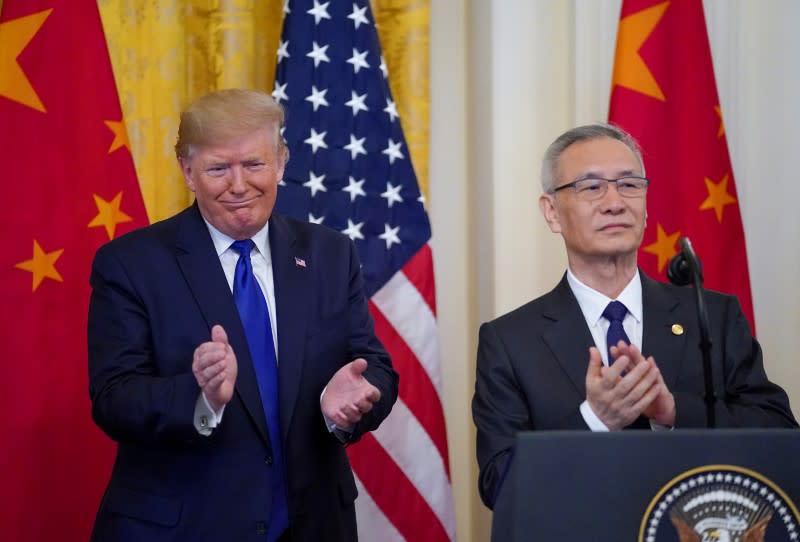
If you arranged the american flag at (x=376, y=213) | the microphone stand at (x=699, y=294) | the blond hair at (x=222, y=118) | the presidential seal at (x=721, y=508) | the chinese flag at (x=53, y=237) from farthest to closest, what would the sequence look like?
the american flag at (x=376, y=213)
the chinese flag at (x=53, y=237)
the blond hair at (x=222, y=118)
the microphone stand at (x=699, y=294)
the presidential seal at (x=721, y=508)

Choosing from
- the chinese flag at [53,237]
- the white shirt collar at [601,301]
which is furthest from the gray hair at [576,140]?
the chinese flag at [53,237]

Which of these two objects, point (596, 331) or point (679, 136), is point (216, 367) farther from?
point (679, 136)

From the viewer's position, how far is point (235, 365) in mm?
1975

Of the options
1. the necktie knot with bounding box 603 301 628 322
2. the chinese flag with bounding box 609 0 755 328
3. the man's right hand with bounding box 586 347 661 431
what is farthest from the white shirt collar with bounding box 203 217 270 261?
the chinese flag with bounding box 609 0 755 328

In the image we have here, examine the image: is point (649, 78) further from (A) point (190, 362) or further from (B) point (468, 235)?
(A) point (190, 362)

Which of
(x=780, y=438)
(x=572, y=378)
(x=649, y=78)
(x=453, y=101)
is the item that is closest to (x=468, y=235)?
(x=453, y=101)

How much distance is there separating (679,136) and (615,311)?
1446mm

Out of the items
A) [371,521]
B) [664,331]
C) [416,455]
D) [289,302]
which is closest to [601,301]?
[664,331]

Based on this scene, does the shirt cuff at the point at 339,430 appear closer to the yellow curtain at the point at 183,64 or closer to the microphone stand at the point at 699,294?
the microphone stand at the point at 699,294

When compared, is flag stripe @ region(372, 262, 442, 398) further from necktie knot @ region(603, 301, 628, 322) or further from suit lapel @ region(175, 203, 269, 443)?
necktie knot @ region(603, 301, 628, 322)

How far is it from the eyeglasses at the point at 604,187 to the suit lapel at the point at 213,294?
33.1 inches

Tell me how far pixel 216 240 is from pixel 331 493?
0.65 meters

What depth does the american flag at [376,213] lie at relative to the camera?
131 inches

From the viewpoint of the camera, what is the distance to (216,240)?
2.33 m
